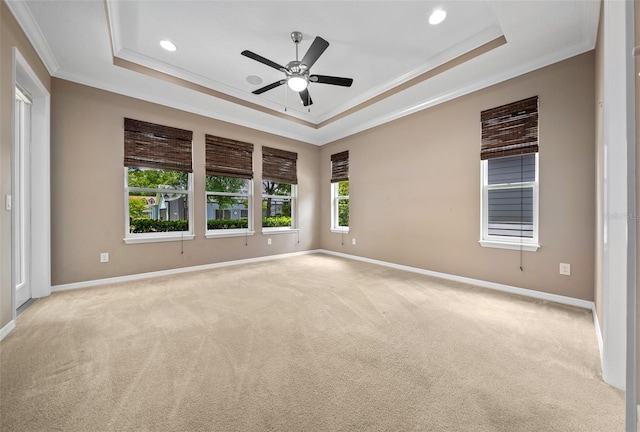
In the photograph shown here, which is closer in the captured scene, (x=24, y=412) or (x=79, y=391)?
(x=24, y=412)

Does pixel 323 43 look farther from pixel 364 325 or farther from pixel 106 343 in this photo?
pixel 106 343

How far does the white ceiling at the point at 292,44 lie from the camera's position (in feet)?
7.82

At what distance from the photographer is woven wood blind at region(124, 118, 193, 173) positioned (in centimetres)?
373

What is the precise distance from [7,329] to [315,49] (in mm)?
3626

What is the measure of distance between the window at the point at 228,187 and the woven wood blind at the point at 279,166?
1.13 feet

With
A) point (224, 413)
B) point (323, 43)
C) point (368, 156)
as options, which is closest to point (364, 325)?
point (224, 413)

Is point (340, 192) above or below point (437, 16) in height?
below

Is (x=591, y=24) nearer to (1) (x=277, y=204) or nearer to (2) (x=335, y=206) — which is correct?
(2) (x=335, y=206)

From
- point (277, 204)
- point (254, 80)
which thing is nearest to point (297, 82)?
point (254, 80)

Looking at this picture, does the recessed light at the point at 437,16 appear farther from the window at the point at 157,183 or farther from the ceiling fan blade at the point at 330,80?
the window at the point at 157,183

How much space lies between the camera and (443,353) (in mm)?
1830

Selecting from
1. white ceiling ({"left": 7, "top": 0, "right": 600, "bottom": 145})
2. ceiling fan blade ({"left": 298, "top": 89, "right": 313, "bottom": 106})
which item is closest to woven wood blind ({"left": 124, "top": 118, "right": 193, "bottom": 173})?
white ceiling ({"left": 7, "top": 0, "right": 600, "bottom": 145})

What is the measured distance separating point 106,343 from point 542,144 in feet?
15.5

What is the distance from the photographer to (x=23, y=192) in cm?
285
